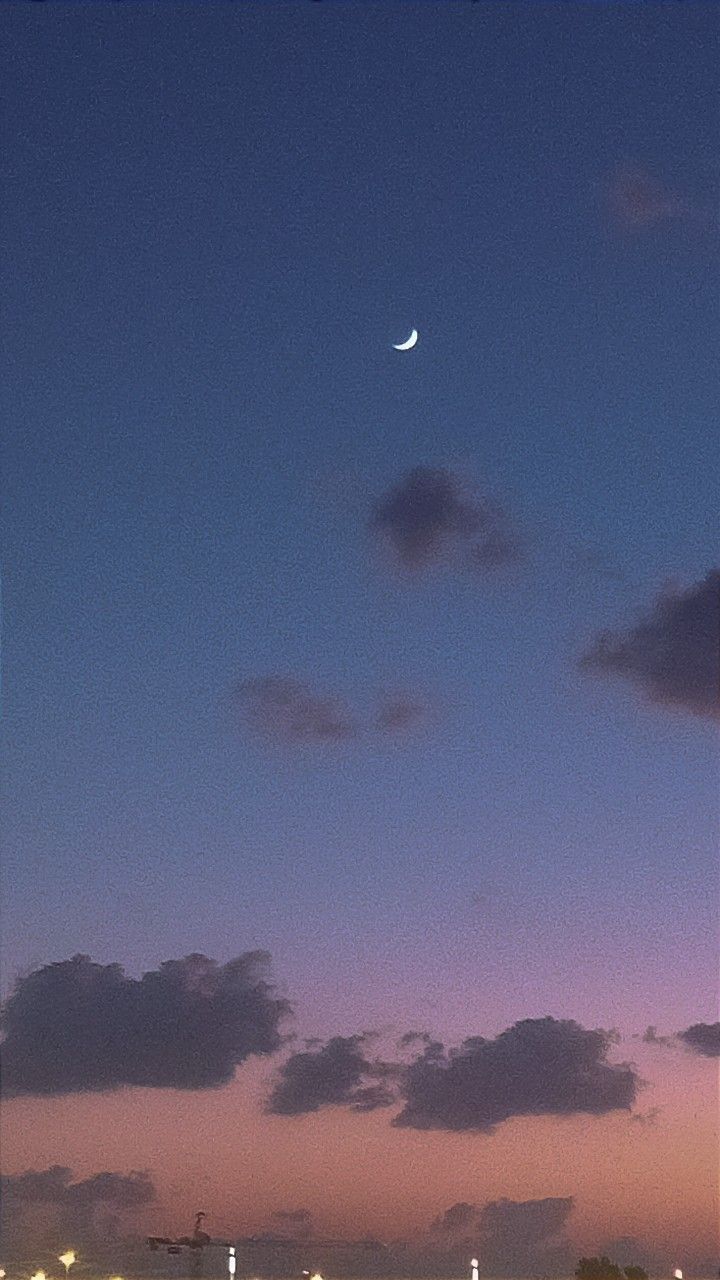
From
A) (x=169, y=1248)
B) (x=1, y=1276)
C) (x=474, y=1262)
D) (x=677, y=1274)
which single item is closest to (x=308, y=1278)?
(x=169, y=1248)

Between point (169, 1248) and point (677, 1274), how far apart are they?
75877mm

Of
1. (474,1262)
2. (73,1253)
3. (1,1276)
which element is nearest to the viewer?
(474,1262)

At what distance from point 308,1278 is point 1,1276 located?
3507 centimetres

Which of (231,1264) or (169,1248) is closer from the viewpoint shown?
(231,1264)

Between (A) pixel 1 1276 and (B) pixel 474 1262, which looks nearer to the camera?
(B) pixel 474 1262

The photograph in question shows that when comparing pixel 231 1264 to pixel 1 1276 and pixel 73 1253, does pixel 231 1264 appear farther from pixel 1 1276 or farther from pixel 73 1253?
pixel 1 1276

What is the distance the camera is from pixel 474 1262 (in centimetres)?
15200

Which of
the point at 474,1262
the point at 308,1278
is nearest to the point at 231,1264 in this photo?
the point at 474,1262

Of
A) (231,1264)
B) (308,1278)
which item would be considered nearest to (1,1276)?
(308,1278)

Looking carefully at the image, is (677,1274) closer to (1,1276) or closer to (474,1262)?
(474,1262)

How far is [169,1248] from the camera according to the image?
196375 mm

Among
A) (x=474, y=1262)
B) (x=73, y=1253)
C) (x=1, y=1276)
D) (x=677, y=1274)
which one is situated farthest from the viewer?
(x=1, y=1276)

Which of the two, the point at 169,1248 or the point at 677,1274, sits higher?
the point at 169,1248

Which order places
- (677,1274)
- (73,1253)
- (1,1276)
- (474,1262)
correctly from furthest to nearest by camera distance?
(1,1276) → (73,1253) → (474,1262) → (677,1274)
